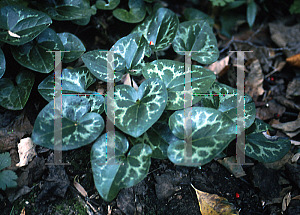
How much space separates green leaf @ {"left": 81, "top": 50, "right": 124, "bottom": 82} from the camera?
1613 millimetres

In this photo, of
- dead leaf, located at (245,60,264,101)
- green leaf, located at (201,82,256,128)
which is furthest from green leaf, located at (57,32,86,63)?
dead leaf, located at (245,60,264,101)

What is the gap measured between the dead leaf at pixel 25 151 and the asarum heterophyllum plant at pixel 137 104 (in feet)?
0.95

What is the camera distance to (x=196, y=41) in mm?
1926

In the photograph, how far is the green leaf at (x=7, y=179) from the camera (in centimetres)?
143

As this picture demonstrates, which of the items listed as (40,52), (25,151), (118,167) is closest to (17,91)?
(40,52)

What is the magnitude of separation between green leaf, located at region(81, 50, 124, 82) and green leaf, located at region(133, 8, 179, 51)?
394 mm

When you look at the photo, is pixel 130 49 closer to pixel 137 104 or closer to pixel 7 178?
pixel 137 104

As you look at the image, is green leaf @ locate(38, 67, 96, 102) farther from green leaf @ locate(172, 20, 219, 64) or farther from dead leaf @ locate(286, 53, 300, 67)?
dead leaf @ locate(286, 53, 300, 67)

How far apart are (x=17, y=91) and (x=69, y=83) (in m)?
0.43

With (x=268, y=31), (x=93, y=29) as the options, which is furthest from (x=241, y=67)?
(x=93, y=29)

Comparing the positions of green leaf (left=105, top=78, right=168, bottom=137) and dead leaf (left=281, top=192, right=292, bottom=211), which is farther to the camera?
dead leaf (left=281, top=192, right=292, bottom=211)

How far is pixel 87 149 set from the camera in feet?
5.38

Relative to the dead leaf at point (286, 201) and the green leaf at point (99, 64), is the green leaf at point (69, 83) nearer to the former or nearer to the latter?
the green leaf at point (99, 64)

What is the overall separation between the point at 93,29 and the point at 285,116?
2.05 meters
